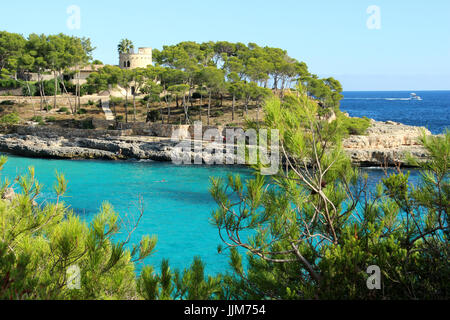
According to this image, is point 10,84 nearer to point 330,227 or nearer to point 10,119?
point 10,119

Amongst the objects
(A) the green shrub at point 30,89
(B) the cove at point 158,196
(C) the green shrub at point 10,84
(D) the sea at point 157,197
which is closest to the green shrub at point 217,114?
(B) the cove at point 158,196

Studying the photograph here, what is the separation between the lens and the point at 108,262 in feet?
14.8

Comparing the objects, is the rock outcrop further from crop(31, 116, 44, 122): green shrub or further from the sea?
crop(31, 116, 44, 122): green shrub

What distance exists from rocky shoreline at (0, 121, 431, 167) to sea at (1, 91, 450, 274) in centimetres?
110

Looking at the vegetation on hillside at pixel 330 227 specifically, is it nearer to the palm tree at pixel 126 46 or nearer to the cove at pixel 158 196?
the cove at pixel 158 196

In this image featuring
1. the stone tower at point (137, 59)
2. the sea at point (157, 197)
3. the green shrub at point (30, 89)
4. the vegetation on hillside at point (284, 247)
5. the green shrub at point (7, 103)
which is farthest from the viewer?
the stone tower at point (137, 59)

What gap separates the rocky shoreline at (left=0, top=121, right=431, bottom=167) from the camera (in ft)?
83.5

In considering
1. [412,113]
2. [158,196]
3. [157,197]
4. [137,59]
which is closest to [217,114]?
[137,59]

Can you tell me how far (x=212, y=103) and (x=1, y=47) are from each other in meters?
20.0

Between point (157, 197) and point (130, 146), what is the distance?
10.2 metres

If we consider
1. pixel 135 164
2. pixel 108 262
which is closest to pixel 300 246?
pixel 108 262

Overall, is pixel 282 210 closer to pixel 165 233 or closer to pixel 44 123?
pixel 165 233

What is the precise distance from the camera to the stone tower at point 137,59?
44.6 m

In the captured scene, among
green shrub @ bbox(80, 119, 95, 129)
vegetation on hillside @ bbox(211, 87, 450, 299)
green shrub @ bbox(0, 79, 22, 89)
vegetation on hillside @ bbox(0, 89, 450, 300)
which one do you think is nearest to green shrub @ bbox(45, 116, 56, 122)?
green shrub @ bbox(80, 119, 95, 129)
